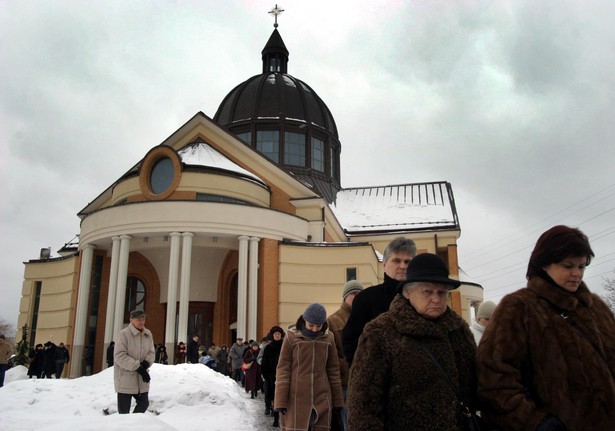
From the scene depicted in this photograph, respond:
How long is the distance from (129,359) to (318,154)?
3009 cm

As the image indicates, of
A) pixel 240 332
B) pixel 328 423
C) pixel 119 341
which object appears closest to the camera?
pixel 328 423

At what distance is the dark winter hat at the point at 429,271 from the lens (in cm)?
333

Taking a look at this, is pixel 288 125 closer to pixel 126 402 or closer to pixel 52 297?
pixel 52 297

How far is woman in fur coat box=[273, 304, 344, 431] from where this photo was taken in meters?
5.30

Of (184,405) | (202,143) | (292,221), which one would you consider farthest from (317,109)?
(184,405)

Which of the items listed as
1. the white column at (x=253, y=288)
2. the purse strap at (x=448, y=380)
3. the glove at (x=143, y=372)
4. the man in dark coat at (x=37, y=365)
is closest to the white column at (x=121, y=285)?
the man in dark coat at (x=37, y=365)

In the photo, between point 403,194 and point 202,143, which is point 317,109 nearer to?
point 403,194

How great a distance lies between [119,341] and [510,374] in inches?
222

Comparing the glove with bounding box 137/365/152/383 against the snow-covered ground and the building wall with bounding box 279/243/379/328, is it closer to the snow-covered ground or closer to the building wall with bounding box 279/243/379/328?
the snow-covered ground

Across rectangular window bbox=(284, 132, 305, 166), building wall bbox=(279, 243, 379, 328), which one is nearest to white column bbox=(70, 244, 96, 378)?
building wall bbox=(279, 243, 379, 328)

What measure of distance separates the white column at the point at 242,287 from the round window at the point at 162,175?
4268mm

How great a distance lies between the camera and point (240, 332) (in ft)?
72.1

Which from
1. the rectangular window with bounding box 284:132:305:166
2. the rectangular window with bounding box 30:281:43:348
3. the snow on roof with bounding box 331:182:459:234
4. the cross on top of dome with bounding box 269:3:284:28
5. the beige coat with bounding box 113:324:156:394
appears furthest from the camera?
the cross on top of dome with bounding box 269:3:284:28

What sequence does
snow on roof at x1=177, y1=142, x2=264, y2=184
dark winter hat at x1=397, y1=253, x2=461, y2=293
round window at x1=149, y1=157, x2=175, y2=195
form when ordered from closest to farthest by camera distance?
dark winter hat at x1=397, y1=253, x2=461, y2=293, round window at x1=149, y1=157, x2=175, y2=195, snow on roof at x1=177, y1=142, x2=264, y2=184
